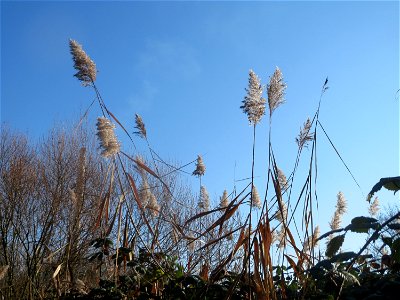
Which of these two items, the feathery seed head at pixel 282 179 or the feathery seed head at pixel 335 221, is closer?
the feathery seed head at pixel 282 179

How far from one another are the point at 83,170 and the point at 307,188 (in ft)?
4.06

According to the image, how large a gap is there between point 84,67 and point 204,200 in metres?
1.58

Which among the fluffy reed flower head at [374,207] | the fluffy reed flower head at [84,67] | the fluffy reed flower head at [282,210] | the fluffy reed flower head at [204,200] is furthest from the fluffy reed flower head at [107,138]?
the fluffy reed flower head at [374,207]

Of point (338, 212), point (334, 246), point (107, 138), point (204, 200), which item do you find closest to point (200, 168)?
point (204, 200)

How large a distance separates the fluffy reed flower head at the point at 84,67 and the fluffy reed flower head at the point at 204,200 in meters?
1.50

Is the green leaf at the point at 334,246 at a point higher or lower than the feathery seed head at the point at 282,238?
lower

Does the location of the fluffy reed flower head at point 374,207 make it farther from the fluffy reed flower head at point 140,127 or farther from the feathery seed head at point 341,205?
the fluffy reed flower head at point 140,127

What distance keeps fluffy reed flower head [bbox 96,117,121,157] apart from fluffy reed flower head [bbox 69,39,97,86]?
8.2 inches

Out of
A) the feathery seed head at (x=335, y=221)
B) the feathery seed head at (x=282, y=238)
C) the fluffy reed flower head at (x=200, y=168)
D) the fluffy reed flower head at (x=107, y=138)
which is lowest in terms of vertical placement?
the feathery seed head at (x=282, y=238)

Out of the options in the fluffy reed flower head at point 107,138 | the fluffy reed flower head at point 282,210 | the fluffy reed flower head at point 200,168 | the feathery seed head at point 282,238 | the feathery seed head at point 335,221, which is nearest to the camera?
the fluffy reed flower head at point 282,210

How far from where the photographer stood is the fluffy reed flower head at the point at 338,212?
2787 millimetres

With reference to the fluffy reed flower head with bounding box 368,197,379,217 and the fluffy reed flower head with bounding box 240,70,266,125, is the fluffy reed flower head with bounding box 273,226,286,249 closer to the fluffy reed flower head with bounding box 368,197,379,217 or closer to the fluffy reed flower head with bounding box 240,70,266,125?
the fluffy reed flower head with bounding box 240,70,266,125

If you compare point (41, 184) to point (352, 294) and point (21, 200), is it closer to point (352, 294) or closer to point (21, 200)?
point (21, 200)

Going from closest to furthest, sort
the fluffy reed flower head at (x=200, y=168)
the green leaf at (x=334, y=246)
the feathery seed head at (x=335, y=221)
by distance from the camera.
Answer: the green leaf at (x=334, y=246)
the feathery seed head at (x=335, y=221)
the fluffy reed flower head at (x=200, y=168)
